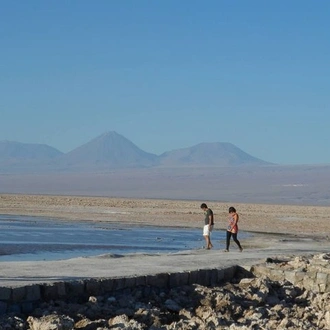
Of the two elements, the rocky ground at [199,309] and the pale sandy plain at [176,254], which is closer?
the rocky ground at [199,309]

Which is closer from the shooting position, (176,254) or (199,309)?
(199,309)

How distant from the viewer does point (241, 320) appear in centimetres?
1477

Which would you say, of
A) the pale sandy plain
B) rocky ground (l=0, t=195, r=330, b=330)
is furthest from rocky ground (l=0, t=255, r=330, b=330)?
the pale sandy plain

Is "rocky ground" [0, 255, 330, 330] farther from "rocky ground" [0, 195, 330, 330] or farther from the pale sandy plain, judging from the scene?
the pale sandy plain

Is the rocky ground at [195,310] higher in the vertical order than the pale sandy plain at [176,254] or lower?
lower

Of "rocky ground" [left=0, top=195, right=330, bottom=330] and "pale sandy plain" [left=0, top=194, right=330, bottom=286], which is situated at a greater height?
"pale sandy plain" [left=0, top=194, right=330, bottom=286]

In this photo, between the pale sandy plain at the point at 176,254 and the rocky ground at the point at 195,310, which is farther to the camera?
the pale sandy plain at the point at 176,254

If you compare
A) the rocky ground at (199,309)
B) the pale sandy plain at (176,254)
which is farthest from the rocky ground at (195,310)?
the pale sandy plain at (176,254)

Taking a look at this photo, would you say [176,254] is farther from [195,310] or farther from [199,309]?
[199,309]

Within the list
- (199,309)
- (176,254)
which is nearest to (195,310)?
(199,309)

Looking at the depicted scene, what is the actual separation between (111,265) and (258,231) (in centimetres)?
2080

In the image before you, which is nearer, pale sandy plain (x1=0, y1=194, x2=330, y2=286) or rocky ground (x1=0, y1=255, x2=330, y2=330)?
rocky ground (x1=0, y1=255, x2=330, y2=330)

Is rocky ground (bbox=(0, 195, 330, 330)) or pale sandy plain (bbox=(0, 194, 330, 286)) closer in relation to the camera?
rocky ground (bbox=(0, 195, 330, 330))

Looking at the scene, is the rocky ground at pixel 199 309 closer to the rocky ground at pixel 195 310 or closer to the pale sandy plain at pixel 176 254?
the rocky ground at pixel 195 310
